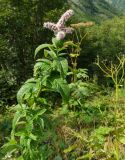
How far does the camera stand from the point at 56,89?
3.67 m

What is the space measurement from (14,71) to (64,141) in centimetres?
1330

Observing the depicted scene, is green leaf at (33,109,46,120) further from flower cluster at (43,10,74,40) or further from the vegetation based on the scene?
flower cluster at (43,10,74,40)

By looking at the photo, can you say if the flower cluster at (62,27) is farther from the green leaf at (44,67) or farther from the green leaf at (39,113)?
the green leaf at (39,113)

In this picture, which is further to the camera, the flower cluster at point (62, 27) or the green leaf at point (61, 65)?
the green leaf at point (61, 65)

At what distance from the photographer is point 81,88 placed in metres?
4.76

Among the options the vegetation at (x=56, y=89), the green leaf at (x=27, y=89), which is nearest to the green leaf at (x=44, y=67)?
the vegetation at (x=56, y=89)

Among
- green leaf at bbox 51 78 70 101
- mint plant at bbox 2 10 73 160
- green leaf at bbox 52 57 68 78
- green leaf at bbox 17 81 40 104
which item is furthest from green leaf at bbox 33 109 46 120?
green leaf at bbox 52 57 68 78

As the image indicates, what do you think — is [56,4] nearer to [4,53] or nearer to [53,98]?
[4,53]

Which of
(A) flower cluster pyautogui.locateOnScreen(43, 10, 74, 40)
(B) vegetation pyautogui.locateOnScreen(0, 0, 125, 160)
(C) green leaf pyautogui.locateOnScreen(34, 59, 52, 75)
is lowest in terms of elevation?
(B) vegetation pyautogui.locateOnScreen(0, 0, 125, 160)

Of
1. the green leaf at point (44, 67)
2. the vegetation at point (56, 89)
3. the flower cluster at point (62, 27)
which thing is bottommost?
the vegetation at point (56, 89)

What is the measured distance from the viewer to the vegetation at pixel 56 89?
11.8 ft

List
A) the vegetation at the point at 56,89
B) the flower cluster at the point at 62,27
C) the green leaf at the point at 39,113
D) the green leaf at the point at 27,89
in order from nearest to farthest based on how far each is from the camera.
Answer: the flower cluster at the point at 62,27, the vegetation at the point at 56,89, the green leaf at the point at 27,89, the green leaf at the point at 39,113

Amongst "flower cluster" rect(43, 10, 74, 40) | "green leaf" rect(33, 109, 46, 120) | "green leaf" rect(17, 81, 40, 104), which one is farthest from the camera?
"green leaf" rect(33, 109, 46, 120)

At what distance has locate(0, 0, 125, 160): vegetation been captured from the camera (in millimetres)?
3594
